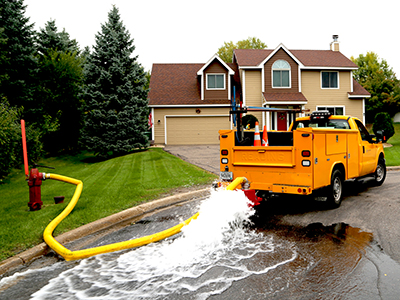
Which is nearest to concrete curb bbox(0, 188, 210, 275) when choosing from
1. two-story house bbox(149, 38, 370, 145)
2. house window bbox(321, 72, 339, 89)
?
two-story house bbox(149, 38, 370, 145)

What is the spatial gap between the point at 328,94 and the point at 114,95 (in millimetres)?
17130

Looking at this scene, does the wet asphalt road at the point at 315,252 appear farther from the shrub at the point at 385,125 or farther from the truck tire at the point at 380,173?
the shrub at the point at 385,125

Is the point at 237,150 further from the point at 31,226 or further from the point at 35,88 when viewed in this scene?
the point at 35,88

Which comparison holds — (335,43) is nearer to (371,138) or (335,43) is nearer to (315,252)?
(371,138)

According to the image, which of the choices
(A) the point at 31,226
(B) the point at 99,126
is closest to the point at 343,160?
(A) the point at 31,226

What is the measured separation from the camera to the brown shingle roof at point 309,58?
26.8 m

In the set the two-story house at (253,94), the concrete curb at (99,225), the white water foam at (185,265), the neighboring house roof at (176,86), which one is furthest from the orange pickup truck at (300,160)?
the neighboring house roof at (176,86)

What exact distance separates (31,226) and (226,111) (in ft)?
68.4

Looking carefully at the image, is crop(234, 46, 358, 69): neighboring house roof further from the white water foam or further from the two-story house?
the white water foam

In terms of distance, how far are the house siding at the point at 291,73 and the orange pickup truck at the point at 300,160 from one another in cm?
1836

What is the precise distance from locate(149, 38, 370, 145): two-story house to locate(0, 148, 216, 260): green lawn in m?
10.9

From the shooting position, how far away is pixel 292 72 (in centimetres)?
2623

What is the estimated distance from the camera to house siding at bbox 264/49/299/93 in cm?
2609

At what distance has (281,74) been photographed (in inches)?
1037
